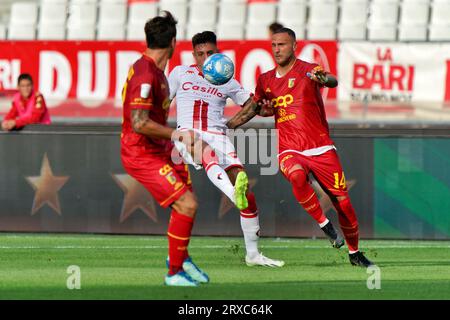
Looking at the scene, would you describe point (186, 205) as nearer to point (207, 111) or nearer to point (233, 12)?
point (207, 111)

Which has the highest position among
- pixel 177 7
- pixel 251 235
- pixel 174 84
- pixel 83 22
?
pixel 177 7

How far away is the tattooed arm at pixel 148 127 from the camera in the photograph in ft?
29.3

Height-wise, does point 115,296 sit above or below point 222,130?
below

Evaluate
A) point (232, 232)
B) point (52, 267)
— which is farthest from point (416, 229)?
point (52, 267)

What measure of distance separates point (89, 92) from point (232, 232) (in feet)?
19.7

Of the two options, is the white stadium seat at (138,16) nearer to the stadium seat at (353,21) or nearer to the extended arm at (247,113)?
the stadium seat at (353,21)

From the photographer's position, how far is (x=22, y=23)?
75.2 feet

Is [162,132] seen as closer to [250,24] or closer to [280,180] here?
[280,180]

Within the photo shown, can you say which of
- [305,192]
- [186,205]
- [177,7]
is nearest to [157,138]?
[186,205]

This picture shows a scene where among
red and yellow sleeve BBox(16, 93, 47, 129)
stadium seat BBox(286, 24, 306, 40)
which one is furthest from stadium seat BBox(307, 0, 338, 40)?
red and yellow sleeve BBox(16, 93, 47, 129)

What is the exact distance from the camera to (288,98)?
11375 mm

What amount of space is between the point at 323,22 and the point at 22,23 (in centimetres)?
609

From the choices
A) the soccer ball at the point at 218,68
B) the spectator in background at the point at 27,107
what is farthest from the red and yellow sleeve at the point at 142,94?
the spectator in background at the point at 27,107

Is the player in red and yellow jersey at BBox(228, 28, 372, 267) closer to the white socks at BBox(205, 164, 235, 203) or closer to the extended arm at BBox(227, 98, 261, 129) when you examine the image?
the extended arm at BBox(227, 98, 261, 129)
